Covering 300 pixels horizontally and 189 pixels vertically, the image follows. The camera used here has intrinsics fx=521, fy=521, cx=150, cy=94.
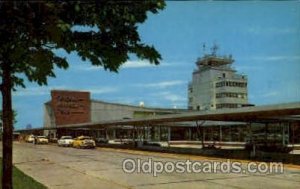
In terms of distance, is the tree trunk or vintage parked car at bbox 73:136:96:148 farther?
vintage parked car at bbox 73:136:96:148

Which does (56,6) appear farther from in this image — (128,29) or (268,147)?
(268,147)

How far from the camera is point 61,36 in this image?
21.6 feet

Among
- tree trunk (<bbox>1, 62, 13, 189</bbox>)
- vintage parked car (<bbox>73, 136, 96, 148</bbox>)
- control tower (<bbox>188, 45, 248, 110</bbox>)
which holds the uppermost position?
control tower (<bbox>188, 45, 248, 110</bbox>)

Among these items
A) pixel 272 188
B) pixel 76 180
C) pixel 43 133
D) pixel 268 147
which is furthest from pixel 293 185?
pixel 43 133

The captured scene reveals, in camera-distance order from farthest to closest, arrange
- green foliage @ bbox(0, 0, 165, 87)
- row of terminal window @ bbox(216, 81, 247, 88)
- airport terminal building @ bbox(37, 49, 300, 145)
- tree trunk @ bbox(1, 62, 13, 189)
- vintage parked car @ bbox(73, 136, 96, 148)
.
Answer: row of terminal window @ bbox(216, 81, 247, 88), airport terminal building @ bbox(37, 49, 300, 145), vintage parked car @ bbox(73, 136, 96, 148), tree trunk @ bbox(1, 62, 13, 189), green foliage @ bbox(0, 0, 165, 87)

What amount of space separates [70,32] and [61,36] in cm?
19

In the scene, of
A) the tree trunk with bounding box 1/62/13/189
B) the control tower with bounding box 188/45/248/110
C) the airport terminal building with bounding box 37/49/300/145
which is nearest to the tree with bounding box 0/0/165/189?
the tree trunk with bounding box 1/62/13/189

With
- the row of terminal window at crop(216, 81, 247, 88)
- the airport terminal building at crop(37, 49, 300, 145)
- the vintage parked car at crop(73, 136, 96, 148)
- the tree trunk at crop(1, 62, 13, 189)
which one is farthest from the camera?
the row of terminal window at crop(216, 81, 247, 88)

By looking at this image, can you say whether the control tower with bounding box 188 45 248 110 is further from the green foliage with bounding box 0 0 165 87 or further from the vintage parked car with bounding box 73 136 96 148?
the green foliage with bounding box 0 0 165 87

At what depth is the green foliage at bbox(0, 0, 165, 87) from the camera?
5.73m

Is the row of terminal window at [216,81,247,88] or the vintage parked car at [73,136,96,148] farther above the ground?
the row of terminal window at [216,81,247,88]

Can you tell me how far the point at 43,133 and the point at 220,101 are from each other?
5072 centimetres

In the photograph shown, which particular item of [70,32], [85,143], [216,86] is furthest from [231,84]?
[70,32]

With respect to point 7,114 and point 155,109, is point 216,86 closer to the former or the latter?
point 155,109
